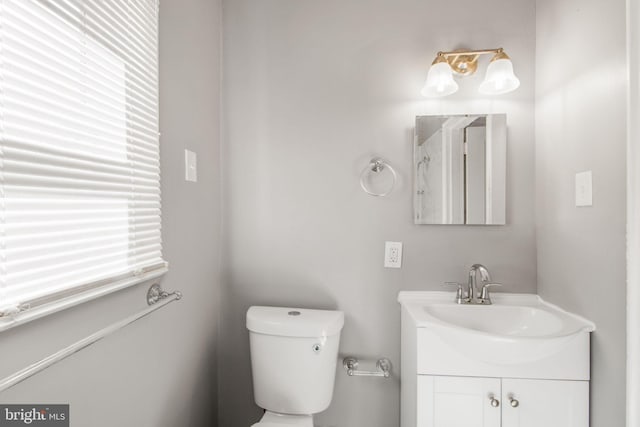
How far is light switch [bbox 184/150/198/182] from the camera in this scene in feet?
4.37

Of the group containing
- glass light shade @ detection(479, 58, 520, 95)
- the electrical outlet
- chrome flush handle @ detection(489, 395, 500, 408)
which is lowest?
chrome flush handle @ detection(489, 395, 500, 408)

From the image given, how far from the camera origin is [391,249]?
63.5 inches

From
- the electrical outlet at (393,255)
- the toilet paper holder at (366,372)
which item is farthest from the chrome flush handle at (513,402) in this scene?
the electrical outlet at (393,255)

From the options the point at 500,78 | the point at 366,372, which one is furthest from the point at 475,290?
the point at 500,78

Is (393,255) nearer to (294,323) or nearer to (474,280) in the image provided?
(474,280)

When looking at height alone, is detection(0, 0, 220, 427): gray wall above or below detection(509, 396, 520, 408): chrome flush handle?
above

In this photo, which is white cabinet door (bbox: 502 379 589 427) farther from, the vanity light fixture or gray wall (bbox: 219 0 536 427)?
the vanity light fixture

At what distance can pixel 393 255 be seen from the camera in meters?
1.61

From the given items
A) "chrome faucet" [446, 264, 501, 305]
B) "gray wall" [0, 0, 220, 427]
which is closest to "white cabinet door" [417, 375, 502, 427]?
"chrome faucet" [446, 264, 501, 305]

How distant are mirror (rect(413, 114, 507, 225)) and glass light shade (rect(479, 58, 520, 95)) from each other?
14 centimetres

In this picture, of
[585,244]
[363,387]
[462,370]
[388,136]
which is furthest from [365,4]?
[363,387]

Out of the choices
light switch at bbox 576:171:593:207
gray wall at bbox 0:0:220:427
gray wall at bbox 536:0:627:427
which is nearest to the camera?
gray wall at bbox 0:0:220:427

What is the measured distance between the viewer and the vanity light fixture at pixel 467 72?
4.69 feet

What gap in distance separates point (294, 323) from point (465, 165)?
41.9 inches
